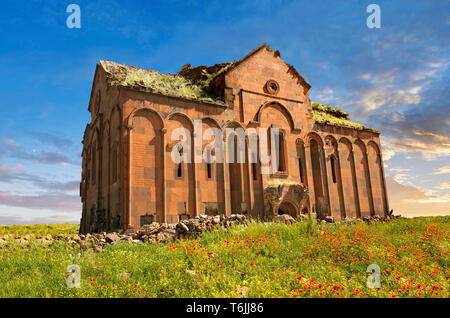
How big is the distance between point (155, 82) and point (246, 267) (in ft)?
42.0

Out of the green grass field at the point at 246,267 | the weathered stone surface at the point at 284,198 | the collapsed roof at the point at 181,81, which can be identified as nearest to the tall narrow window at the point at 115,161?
the collapsed roof at the point at 181,81

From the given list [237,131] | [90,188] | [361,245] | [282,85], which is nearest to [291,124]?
[282,85]

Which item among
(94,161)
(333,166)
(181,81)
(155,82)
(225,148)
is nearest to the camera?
(155,82)

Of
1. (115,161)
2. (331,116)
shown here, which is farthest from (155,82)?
(331,116)

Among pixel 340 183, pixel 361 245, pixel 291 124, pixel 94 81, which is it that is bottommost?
pixel 361 245

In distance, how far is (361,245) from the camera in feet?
32.4

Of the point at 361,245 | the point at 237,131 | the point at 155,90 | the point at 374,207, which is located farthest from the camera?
the point at 374,207

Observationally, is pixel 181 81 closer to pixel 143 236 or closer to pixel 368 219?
pixel 143 236

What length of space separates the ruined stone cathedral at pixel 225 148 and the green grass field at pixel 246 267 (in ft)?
16.8

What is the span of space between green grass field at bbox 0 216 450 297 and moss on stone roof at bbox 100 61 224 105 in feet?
28.2

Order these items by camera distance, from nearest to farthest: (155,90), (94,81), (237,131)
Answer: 1. (155,90)
2. (237,131)
3. (94,81)

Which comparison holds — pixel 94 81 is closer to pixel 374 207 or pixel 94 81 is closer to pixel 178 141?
pixel 178 141

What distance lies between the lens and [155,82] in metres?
17.5
